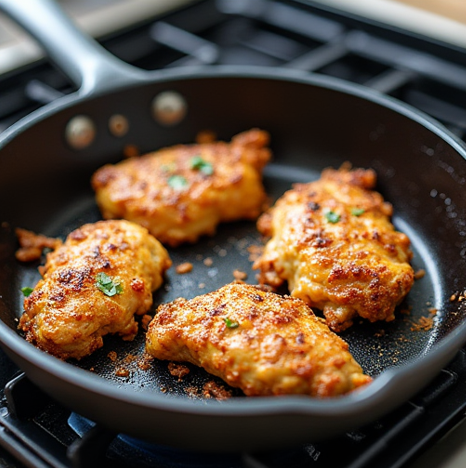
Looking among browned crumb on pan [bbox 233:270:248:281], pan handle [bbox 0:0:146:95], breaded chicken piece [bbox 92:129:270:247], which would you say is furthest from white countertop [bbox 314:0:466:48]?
browned crumb on pan [bbox 233:270:248:281]

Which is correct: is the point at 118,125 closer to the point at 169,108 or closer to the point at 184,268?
the point at 169,108

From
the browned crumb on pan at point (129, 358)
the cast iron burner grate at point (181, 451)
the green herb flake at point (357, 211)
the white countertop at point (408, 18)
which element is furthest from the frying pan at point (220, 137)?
the white countertop at point (408, 18)

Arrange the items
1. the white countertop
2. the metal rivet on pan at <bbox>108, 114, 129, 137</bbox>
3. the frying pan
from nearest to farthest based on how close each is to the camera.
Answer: the frying pan < the metal rivet on pan at <bbox>108, 114, 129, 137</bbox> < the white countertop

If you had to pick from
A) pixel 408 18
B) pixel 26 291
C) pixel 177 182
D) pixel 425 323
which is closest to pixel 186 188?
pixel 177 182

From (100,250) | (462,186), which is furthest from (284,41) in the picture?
(100,250)

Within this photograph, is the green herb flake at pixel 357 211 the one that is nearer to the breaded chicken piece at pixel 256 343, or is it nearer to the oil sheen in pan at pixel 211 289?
the oil sheen in pan at pixel 211 289

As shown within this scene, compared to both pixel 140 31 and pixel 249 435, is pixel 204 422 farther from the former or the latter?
pixel 140 31

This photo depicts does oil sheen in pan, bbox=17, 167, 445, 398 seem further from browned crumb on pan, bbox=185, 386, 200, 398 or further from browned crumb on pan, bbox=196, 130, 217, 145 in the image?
browned crumb on pan, bbox=196, 130, 217, 145
